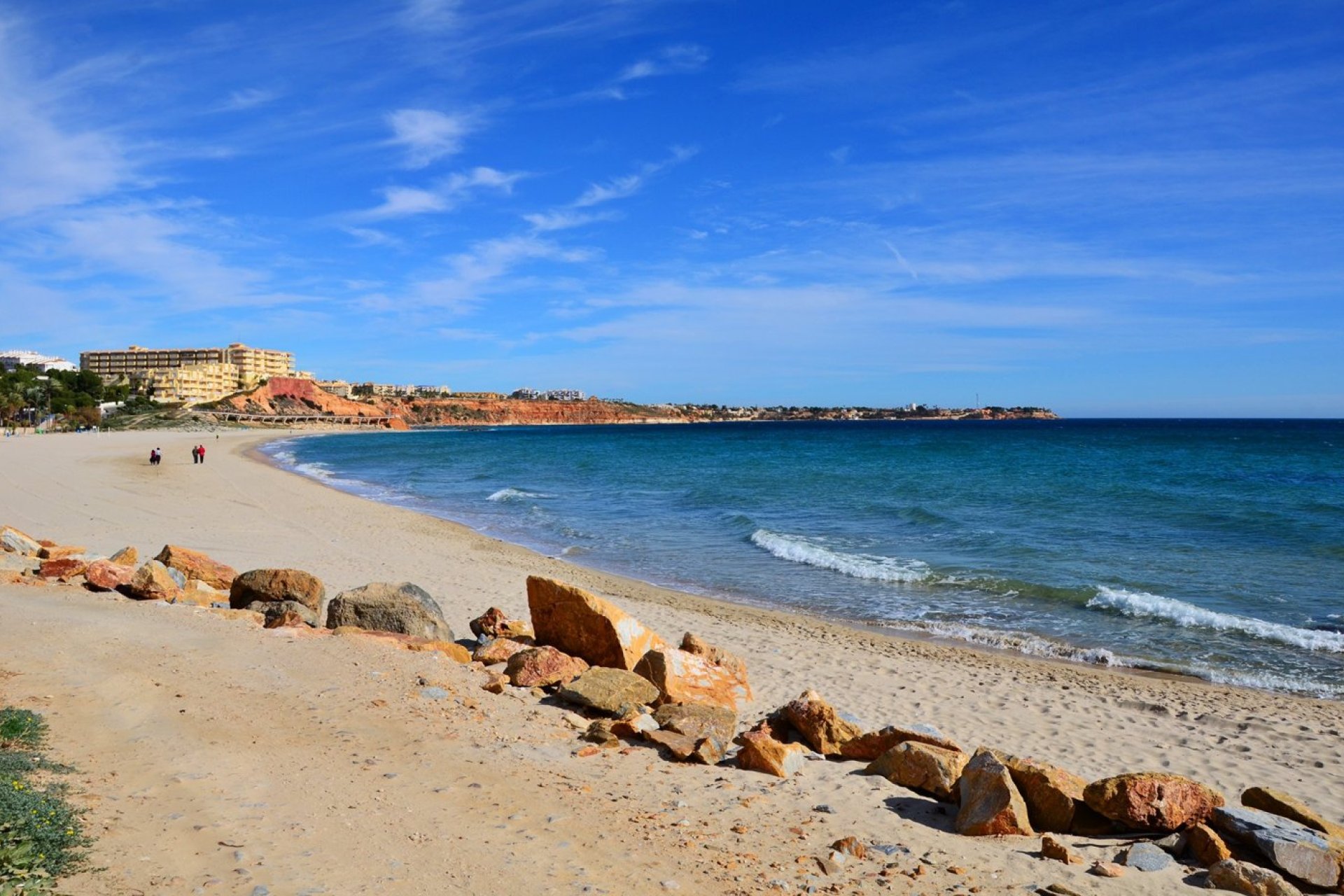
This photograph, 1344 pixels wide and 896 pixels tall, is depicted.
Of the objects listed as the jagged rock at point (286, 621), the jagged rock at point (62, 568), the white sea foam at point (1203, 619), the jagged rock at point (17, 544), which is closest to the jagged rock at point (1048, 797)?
the jagged rock at point (286, 621)

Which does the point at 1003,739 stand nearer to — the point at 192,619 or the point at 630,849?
the point at 630,849

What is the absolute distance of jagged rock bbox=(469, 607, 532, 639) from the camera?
9.78 m

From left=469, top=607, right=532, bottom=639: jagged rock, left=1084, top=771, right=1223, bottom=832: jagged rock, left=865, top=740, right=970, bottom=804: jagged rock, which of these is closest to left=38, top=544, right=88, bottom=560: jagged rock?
left=469, top=607, right=532, bottom=639: jagged rock

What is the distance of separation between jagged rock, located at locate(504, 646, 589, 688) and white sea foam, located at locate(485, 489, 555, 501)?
79.8ft

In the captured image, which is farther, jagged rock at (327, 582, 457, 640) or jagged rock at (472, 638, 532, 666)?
jagged rock at (327, 582, 457, 640)

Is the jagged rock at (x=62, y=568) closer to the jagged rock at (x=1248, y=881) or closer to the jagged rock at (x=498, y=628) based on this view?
the jagged rock at (x=498, y=628)

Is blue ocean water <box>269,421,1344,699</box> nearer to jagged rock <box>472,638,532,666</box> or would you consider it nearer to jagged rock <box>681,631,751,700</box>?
jagged rock <box>681,631,751,700</box>

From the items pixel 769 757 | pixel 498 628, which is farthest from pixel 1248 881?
pixel 498 628

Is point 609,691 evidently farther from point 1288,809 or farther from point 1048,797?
point 1288,809

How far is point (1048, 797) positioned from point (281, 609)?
26.4 feet

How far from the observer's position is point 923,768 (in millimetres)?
6172

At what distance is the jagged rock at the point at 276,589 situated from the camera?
1028 centimetres

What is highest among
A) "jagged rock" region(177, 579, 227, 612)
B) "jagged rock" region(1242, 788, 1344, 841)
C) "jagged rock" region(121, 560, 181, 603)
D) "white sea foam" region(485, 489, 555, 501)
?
"jagged rock" region(121, 560, 181, 603)

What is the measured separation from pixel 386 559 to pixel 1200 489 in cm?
3055
